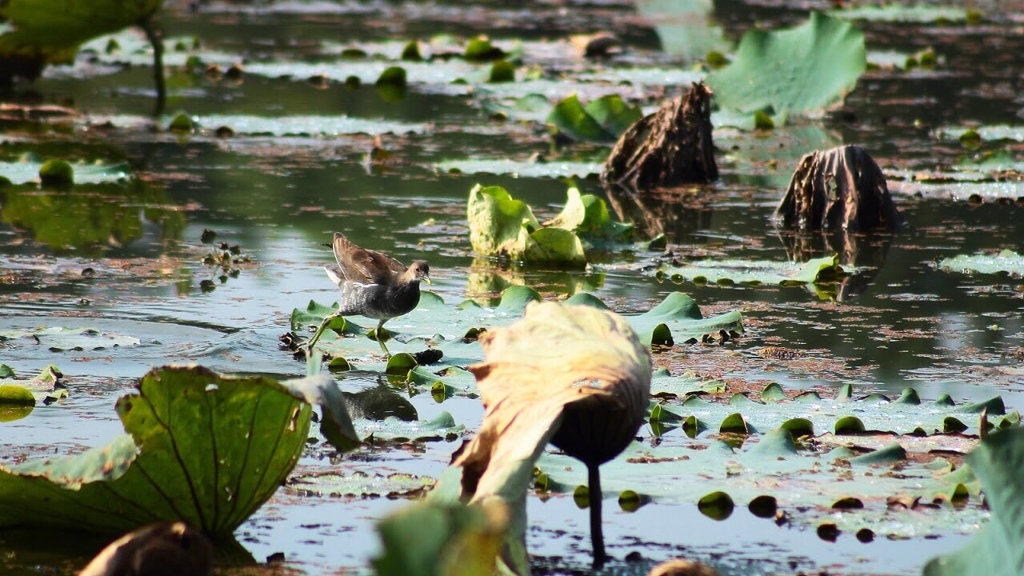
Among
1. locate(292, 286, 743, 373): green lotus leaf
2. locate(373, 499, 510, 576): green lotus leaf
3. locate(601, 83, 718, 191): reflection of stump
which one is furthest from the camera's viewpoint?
locate(601, 83, 718, 191): reflection of stump

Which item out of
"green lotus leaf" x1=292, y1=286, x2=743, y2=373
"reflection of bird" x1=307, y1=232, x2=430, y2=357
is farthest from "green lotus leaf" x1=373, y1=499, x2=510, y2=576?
"reflection of bird" x1=307, y1=232, x2=430, y2=357

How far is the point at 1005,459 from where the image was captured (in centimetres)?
240

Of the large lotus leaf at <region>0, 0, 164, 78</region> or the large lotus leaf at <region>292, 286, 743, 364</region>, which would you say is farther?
the large lotus leaf at <region>0, 0, 164, 78</region>

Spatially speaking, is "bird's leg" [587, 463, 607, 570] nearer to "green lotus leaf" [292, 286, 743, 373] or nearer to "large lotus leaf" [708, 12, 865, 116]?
"green lotus leaf" [292, 286, 743, 373]

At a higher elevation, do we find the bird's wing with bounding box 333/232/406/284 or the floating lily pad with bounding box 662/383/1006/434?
the bird's wing with bounding box 333/232/406/284

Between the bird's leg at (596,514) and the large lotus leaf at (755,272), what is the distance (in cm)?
307

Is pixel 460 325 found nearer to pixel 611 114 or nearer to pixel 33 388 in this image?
pixel 33 388

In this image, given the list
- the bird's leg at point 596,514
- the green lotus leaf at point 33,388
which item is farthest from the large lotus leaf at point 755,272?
the bird's leg at point 596,514

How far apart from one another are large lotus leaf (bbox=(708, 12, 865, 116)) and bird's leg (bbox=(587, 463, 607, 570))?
7.47 metres

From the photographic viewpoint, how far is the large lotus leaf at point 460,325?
5055mm

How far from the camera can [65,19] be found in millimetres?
10812

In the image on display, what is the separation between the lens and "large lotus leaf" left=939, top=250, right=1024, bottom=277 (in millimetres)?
6496

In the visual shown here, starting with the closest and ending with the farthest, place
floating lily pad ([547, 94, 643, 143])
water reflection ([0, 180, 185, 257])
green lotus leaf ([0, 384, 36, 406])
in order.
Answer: green lotus leaf ([0, 384, 36, 406]) < water reflection ([0, 180, 185, 257]) < floating lily pad ([547, 94, 643, 143])

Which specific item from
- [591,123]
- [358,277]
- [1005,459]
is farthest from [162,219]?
[1005,459]
